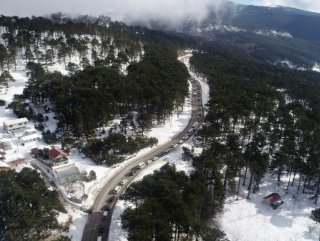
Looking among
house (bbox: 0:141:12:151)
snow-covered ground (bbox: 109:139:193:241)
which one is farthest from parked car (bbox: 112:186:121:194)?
house (bbox: 0:141:12:151)

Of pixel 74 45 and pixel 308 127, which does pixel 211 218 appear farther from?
pixel 74 45

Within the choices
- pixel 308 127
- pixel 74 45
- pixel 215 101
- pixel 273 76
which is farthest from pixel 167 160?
pixel 273 76

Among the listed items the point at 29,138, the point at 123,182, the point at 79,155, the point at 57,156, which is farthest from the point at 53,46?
the point at 123,182

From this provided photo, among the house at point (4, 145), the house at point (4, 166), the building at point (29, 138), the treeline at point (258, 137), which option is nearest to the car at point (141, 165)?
the treeline at point (258, 137)

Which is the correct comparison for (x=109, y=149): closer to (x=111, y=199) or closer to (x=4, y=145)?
(x=111, y=199)

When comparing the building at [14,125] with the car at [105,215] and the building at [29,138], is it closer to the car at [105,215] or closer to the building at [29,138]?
the building at [29,138]

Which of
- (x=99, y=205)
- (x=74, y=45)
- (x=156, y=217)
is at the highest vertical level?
(x=74, y=45)
